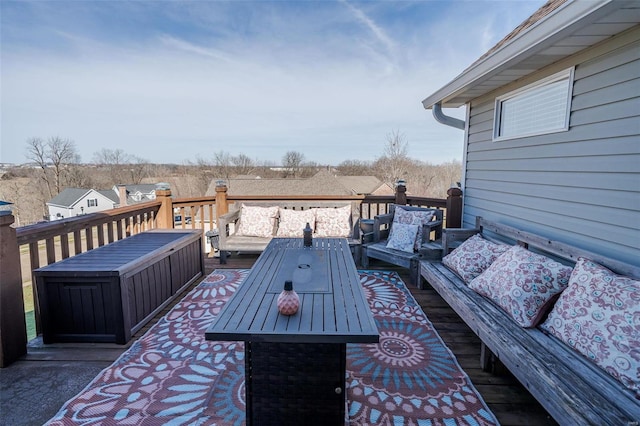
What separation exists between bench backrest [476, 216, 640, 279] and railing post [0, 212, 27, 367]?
388cm

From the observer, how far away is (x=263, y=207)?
16.3 ft

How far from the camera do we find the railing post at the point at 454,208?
430 cm

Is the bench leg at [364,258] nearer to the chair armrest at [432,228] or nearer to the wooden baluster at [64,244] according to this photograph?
the chair armrest at [432,228]

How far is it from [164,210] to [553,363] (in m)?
4.45

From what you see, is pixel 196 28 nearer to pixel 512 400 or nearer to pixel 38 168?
pixel 512 400

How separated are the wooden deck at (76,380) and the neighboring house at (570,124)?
113cm

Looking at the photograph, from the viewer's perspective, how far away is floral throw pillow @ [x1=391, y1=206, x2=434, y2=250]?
3.98 metres

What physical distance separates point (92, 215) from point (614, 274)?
4.11 m

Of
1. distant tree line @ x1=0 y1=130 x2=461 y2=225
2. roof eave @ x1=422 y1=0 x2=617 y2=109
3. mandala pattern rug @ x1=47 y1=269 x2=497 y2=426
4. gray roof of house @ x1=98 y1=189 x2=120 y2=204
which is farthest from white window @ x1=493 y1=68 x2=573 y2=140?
gray roof of house @ x1=98 y1=189 x2=120 y2=204

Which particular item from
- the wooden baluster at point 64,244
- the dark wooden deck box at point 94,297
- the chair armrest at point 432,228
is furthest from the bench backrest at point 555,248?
the wooden baluster at point 64,244

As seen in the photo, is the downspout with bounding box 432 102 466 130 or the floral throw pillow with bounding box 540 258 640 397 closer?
the floral throw pillow with bounding box 540 258 640 397

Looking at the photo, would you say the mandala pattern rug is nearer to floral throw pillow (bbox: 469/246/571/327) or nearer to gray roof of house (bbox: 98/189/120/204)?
floral throw pillow (bbox: 469/246/571/327)

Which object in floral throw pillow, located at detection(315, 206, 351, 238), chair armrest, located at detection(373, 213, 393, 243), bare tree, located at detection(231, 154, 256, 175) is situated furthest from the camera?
bare tree, located at detection(231, 154, 256, 175)

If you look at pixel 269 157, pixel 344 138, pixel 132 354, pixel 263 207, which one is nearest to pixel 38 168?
pixel 269 157
